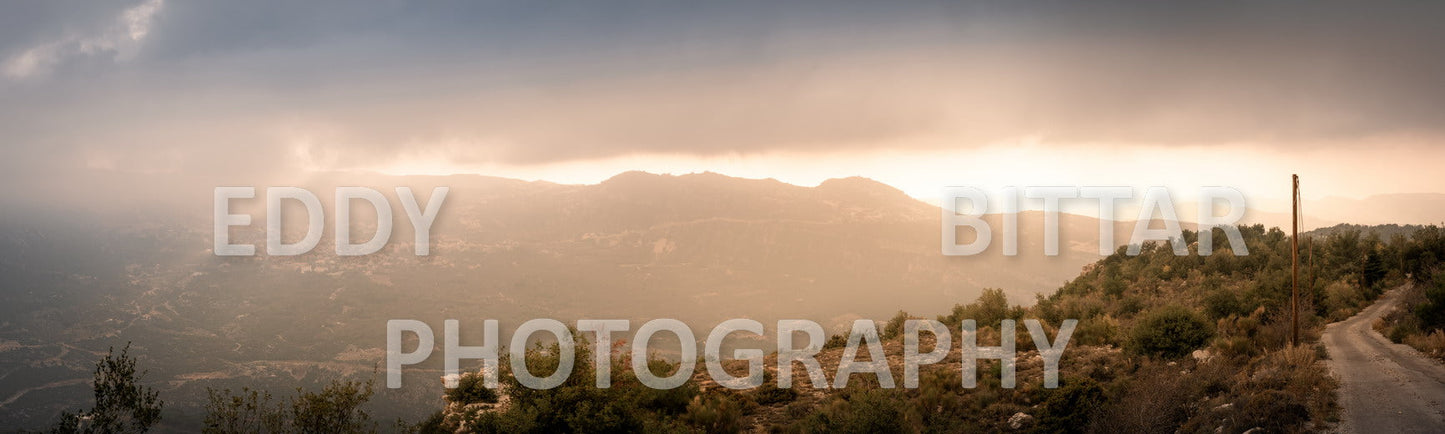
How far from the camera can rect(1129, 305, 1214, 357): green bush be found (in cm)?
1930

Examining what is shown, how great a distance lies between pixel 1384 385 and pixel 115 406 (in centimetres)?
2930

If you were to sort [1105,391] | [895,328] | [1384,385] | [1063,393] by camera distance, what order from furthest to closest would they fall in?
[895,328]
[1105,391]
[1063,393]
[1384,385]

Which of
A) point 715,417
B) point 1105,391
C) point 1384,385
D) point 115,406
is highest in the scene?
point 1384,385

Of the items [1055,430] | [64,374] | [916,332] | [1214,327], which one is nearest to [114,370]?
[1055,430]

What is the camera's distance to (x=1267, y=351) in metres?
17.1

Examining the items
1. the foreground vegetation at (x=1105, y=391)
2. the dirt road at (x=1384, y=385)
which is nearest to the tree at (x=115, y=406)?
the foreground vegetation at (x=1105, y=391)

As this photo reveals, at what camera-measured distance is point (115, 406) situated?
1622 cm

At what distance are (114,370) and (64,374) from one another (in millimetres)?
241308

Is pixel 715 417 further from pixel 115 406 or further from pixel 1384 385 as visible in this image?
pixel 115 406

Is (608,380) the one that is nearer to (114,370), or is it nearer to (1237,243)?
(114,370)

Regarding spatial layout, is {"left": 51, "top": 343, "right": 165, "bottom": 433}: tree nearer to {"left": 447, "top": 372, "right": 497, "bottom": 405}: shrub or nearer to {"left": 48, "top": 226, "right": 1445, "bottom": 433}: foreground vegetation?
{"left": 48, "top": 226, "right": 1445, "bottom": 433}: foreground vegetation

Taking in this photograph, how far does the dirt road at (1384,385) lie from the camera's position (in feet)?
37.6

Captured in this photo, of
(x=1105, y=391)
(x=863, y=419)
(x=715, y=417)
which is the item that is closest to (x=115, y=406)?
(x=715, y=417)

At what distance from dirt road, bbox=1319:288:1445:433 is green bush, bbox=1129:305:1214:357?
2897mm
